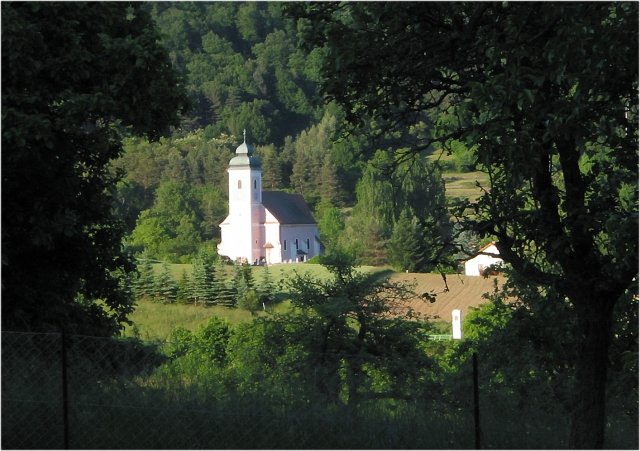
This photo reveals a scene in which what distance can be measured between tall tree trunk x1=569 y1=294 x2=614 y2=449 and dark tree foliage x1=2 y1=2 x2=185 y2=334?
4.24m

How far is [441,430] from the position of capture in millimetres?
8633

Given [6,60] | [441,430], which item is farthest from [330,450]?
[6,60]

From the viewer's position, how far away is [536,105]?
341 inches

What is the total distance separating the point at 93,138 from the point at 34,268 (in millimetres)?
2116

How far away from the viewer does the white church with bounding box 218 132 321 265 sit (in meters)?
127

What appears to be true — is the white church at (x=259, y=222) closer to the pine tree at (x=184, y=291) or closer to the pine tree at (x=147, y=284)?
the pine tree at (x=184, y=291)

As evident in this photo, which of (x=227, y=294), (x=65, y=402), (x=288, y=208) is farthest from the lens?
(x=288, y=208)

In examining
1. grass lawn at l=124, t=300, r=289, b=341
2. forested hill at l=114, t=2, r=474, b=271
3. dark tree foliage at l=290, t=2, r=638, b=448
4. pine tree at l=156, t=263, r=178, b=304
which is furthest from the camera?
forested hill at l=114, t=2, r=474, b=271

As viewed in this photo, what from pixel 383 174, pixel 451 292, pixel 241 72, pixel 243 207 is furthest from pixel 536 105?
pixel 241 72

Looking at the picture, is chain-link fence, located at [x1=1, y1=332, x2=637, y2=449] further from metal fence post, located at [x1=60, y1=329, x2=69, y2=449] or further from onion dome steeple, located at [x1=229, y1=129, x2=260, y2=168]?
onion dome steeple, located at [x1=229, y1=129, x2=260, y2=168]

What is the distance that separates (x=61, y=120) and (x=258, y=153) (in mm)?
134750

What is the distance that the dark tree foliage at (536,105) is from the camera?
8.09 m

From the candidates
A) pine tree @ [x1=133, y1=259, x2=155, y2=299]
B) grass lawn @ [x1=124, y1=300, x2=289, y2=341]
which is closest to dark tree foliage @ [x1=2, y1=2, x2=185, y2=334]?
grass lawn @ [x1=124, y1=300, x2=289, y2=341]

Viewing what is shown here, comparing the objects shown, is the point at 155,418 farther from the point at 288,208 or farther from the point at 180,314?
the point at 288,208
